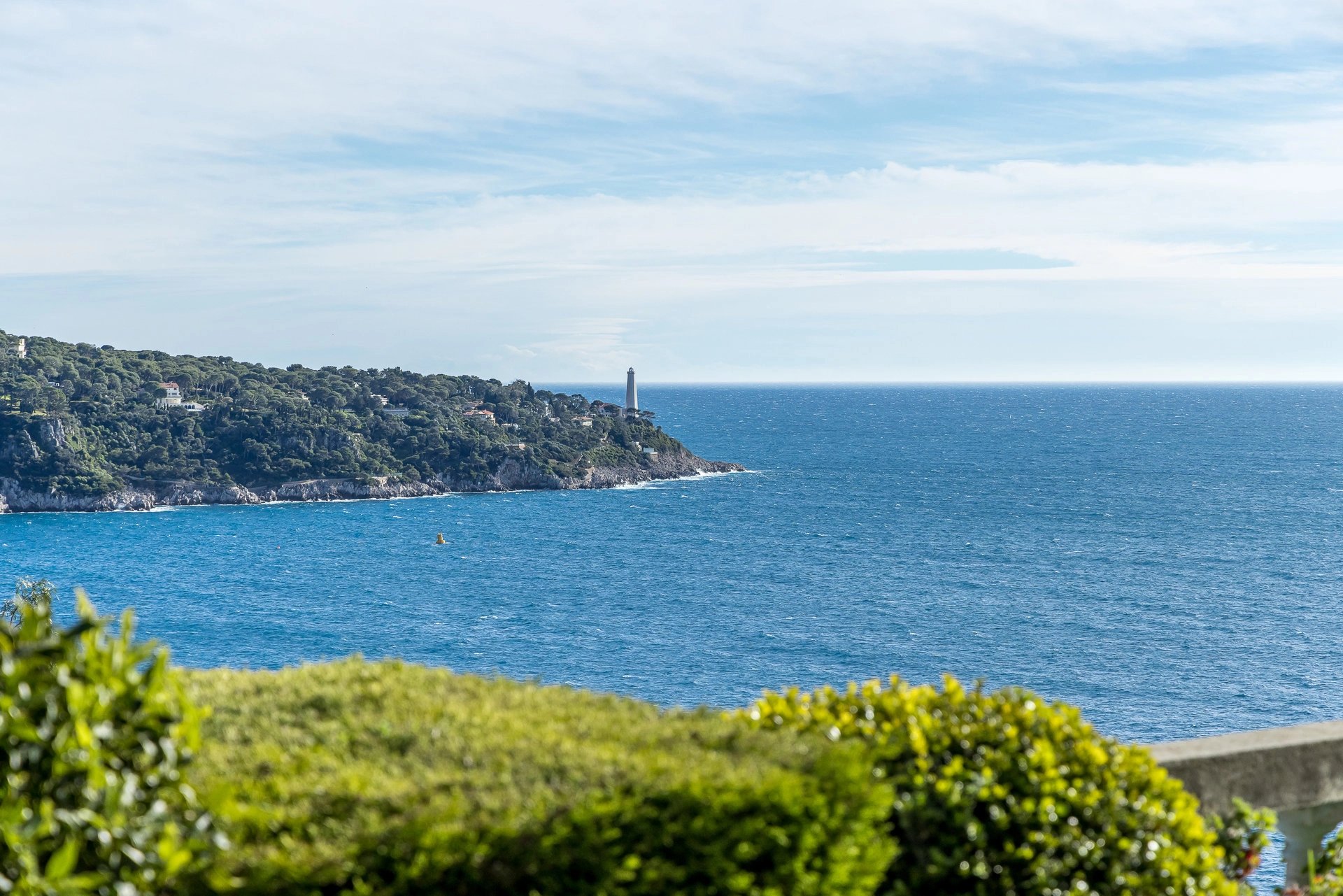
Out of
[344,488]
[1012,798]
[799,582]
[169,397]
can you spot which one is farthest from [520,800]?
[169,397]

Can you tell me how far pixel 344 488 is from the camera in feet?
417

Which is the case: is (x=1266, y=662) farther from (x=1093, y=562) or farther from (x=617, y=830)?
(x=617, y=830)

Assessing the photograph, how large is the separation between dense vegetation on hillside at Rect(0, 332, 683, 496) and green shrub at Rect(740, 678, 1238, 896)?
416 ft

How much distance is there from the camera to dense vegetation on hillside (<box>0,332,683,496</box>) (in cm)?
11962

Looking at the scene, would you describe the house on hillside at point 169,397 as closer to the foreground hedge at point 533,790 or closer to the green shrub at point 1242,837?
the foreground hedge at point 533,790

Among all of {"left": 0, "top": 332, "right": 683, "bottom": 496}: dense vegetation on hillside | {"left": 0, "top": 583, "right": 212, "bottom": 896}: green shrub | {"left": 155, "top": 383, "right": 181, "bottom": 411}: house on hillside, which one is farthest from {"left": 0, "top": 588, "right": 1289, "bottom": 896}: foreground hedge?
{"left": 155, "top": 383, "right": 181, "bottom": 411}: house on hillside

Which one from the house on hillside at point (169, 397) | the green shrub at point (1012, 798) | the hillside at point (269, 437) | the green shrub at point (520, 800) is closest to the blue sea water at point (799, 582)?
the hillside at point (269, 437)

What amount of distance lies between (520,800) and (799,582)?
79696 millimetres

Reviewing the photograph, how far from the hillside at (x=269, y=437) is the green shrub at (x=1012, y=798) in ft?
413

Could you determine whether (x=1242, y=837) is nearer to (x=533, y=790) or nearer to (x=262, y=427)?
(x=533, y=790)

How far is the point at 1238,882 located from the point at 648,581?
80139 mm

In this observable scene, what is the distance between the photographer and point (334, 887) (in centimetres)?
288

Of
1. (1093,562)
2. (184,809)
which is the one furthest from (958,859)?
(1093,562)

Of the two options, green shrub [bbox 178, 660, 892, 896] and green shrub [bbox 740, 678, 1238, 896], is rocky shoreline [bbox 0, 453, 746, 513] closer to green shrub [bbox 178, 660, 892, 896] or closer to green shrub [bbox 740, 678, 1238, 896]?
green shrub [bbox 178, 660, 892, 896]
